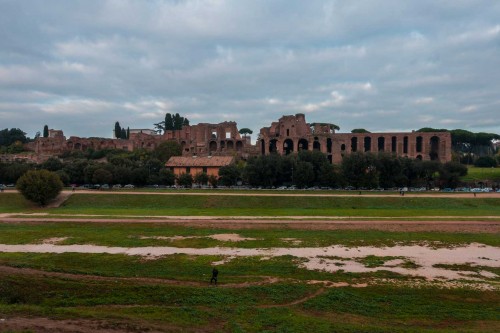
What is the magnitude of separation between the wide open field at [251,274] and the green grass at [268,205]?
4849 mm

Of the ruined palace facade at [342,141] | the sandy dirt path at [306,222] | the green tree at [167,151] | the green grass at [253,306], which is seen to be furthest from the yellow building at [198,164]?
the green grass at [253,306]

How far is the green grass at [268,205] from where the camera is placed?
121 ft

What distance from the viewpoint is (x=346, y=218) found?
105ft

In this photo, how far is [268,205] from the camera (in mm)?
42000

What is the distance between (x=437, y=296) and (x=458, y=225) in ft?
54.6

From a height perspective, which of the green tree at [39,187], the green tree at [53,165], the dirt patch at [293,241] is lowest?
the dirt patch at [293,241]

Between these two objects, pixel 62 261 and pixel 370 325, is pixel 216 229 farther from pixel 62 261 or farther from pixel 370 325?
pixel 370 325

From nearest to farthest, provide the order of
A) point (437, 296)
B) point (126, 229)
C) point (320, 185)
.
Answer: point (437, 296) < point (126, 229) < point (320, 185)

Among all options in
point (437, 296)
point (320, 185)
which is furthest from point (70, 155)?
point (437, 296)

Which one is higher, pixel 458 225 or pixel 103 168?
pixel 103 168

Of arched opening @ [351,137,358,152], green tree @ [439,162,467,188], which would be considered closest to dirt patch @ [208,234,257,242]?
green tree @ [439,162,467,188]

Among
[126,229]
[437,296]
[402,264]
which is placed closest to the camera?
[437,296]

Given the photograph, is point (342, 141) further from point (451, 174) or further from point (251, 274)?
point (251, 274)

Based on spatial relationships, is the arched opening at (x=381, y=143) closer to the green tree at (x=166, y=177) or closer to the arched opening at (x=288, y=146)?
the arched opening at (x=288, y=146)
